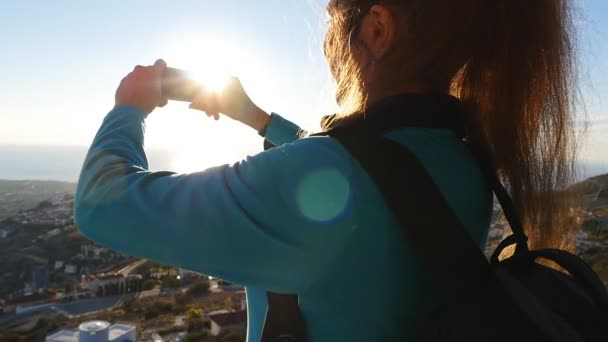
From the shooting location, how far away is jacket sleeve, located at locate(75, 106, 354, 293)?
52 centimetres

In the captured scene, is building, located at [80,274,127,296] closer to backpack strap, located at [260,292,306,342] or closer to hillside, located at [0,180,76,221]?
backpack strap, located at [260,292,306,342]

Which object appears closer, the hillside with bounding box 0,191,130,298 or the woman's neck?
the woman's neck

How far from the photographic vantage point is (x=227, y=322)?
9.53 m

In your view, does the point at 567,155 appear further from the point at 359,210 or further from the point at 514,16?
the point at 359,210

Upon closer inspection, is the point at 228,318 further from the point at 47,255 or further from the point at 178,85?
the point at 47,255

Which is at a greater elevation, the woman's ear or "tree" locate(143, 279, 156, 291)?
the woman's ear

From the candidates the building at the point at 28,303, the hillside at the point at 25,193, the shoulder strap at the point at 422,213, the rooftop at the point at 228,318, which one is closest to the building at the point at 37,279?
the building at the point at 28,303

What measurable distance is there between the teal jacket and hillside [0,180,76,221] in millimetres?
53348

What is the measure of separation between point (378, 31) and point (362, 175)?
9.6 inches

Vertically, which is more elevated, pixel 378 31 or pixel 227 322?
Result: pixel 378 31

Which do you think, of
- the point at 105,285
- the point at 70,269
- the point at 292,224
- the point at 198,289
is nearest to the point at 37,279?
the point at 70,269

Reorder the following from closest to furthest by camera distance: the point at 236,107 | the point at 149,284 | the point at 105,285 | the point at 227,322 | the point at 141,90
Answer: the point at 141,90
the point at 236,107
the point at 227,322
the point at 105,285
the point at 149,284

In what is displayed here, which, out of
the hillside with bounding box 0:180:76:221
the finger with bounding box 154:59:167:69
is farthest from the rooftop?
the hillside with bounding box 0:180:76:221

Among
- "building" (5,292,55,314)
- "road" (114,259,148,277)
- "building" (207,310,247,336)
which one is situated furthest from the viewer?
"road" (114,259,148,277)
